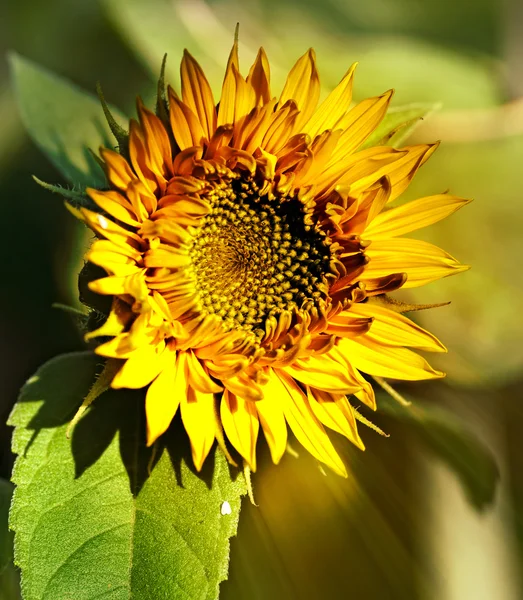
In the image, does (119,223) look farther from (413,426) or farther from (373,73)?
(373,73)

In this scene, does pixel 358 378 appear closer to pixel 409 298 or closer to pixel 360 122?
pixel 360 122

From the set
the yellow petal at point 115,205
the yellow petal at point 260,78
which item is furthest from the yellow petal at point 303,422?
the yellow petal at point 260,78

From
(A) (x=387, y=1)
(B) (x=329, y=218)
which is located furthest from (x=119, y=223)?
(A) (x=387, y=1)

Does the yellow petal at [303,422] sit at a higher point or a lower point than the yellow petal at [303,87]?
lower

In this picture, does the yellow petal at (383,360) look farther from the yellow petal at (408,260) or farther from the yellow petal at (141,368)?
the yellow petal at (141,368)

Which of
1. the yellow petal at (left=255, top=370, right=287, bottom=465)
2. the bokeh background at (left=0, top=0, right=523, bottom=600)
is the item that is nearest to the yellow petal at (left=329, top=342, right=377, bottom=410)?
the yellow petal at (left=255, top=370, right=287, bottom=465)

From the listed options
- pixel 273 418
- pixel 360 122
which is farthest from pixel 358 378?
pixel 360 122
